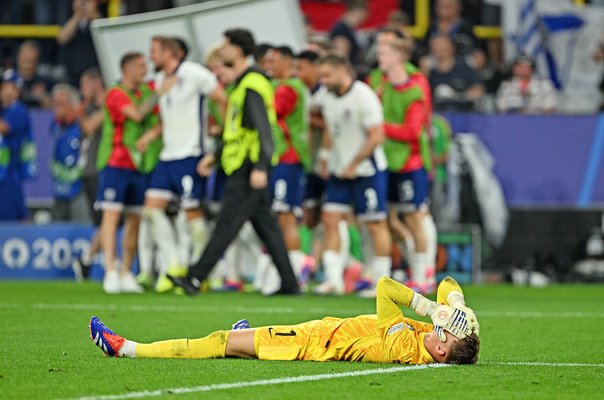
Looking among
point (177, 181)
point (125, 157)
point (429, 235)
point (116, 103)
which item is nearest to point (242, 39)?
point (177, 181)

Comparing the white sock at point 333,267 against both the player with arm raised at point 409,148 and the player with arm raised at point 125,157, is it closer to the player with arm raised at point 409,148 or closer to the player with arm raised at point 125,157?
the player with arm raised at point 409,148

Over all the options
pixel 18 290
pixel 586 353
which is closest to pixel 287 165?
pixel 18 290

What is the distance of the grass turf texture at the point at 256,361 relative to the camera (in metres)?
7.27

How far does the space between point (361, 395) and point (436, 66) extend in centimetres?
1364

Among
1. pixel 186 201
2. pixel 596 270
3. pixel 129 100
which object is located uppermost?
pixel 129 100

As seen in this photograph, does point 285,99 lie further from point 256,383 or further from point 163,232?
point 256,383

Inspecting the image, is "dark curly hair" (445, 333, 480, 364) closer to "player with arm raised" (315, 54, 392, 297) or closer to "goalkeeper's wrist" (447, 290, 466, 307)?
"goalkeeper's wrist" (447, 290, 466, 307)

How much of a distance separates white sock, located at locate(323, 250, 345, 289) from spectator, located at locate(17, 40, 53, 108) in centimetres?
728

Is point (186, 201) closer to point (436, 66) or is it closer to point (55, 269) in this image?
point (55, 269)

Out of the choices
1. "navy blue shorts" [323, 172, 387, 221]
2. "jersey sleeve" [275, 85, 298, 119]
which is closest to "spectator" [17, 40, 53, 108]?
"jersey sleeve" [275, 85, 298, 119]

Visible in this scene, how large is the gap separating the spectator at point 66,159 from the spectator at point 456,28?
5.35 metres

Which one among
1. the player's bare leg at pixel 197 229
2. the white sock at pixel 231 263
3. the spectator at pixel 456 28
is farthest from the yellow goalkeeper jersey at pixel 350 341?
the spectator at pixel 456 28

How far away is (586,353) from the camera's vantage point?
9.51 m

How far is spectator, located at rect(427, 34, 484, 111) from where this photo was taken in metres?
19.8
